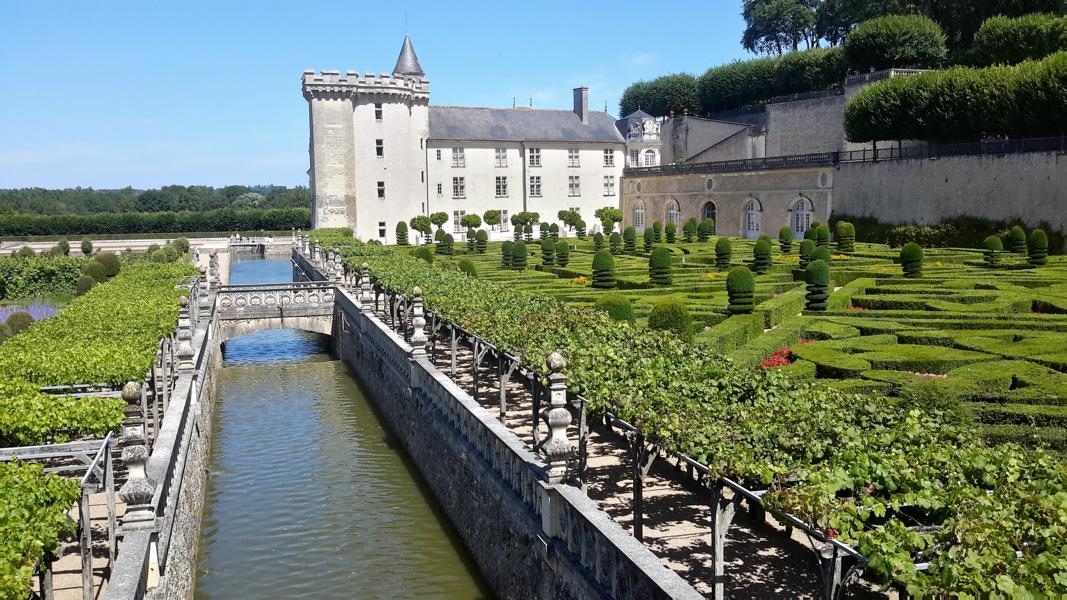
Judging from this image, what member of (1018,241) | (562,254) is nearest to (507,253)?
(562,254)

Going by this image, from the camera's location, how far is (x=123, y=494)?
7.50m

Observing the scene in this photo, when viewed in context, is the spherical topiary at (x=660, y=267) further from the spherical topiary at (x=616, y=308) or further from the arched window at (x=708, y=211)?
the arched window at (x=708, y=211)

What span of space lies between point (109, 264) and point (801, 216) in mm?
31591

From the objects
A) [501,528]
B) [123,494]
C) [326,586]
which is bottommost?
[326,586]

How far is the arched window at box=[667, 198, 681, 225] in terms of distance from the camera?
53.0 meters

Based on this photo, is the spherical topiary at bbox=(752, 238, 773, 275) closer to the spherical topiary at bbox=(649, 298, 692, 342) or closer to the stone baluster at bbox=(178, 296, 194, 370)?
the spherical topiary at bbox=(649, 298, 692, 342)

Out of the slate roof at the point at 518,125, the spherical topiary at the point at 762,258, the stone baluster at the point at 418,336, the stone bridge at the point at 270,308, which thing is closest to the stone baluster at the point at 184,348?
the stone baluster at the point at 418,336

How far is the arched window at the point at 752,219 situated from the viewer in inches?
1843

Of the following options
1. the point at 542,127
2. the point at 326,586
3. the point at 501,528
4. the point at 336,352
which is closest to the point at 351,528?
the point at 326,586

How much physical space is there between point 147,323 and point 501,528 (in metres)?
7.89

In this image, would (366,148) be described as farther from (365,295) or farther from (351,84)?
(365,295)

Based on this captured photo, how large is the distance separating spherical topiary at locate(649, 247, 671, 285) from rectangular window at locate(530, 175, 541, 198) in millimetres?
29830

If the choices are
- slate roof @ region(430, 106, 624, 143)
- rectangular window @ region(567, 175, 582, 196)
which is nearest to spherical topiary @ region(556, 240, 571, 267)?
slate roof @ region(430, 106, 624, 143)

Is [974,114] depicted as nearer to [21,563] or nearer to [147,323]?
[147,323]
